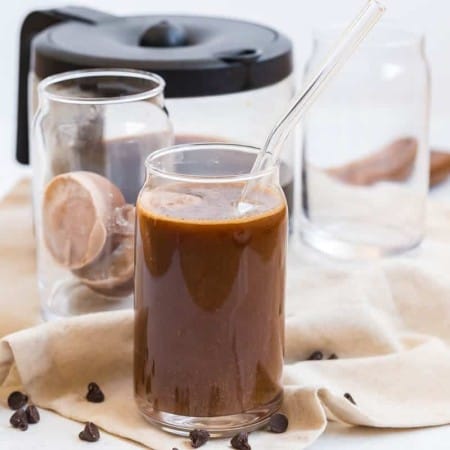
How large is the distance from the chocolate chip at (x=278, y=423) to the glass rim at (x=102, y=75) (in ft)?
1.19

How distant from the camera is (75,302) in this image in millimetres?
1286

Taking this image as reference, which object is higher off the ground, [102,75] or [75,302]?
[102,75]

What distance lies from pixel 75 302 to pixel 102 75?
0.25m

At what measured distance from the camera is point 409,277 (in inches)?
52.1

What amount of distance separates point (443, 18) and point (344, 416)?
135 centimetres

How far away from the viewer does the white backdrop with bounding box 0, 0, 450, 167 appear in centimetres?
222

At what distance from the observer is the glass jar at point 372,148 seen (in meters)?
1.52

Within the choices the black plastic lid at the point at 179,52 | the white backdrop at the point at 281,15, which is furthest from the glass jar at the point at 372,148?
the white backdrop at the point at 281,15

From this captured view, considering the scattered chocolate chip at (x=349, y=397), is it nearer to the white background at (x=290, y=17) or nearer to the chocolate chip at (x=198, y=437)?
the chocolate chip at (x=198, y=437)

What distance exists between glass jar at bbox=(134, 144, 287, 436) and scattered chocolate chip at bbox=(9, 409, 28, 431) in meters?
0.11

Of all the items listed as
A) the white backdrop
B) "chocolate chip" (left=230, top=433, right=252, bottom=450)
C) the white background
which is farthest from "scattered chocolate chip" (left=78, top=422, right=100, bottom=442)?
the white backdrop

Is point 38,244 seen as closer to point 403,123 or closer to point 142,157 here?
point 142,157

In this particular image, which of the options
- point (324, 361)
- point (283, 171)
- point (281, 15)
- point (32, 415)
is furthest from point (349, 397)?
point (281, 15)

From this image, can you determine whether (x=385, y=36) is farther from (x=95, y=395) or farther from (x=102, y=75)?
(x=95, y=395)
